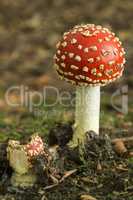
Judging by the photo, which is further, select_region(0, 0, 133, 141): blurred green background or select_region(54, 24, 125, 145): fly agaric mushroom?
select_region(0, 0, 133, 141): blurred green background

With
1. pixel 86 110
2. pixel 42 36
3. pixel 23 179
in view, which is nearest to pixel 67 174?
pixel 23 179

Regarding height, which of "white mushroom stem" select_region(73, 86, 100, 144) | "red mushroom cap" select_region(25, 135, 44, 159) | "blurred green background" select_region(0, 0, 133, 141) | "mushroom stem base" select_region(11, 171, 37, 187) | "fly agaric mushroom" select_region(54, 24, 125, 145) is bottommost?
"mushroom stem base" select_region(11, 171, 37, 187)

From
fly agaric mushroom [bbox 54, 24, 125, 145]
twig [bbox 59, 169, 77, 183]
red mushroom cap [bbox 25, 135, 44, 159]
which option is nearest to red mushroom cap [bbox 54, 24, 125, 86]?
fly agaric mushroom [bbox 54, 24, 125, 145]

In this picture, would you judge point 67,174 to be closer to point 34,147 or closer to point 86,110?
point 34,147

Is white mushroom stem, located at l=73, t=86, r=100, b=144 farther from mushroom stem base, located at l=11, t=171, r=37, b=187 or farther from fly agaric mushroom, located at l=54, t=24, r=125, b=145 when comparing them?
mushroom stem base, located at l=11, t=171, r=37, b=187

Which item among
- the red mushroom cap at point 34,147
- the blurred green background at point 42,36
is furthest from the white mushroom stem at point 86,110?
the blurred green background at point 42,36
